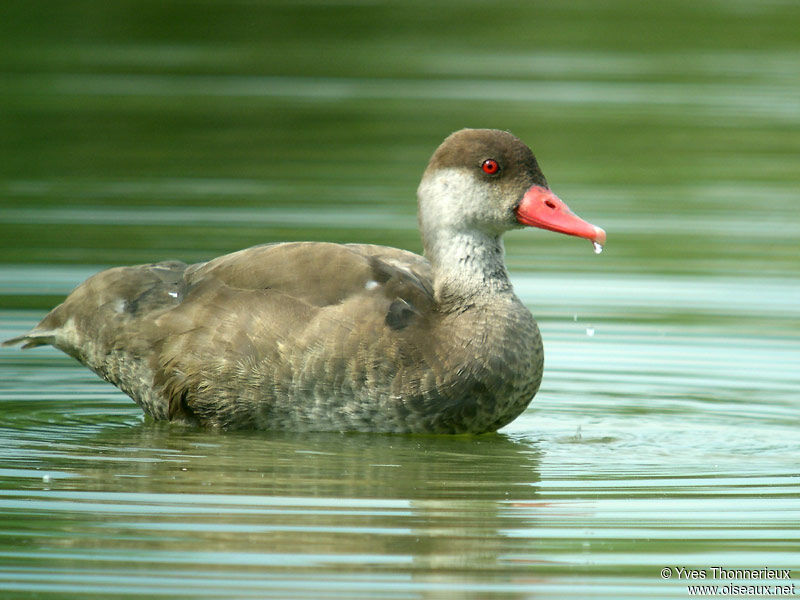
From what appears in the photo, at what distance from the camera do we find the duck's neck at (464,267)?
916 centimetres

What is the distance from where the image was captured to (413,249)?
13.0m

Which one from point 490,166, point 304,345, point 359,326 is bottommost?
point 304,345

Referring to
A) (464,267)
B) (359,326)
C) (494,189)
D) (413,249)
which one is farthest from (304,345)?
(413,249)

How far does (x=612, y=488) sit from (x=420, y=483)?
0.83 m

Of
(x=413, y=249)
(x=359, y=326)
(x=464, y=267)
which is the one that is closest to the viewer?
(x=359, y=326)

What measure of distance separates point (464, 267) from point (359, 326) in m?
0.75

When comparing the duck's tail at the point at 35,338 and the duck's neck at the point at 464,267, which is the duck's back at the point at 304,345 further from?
the duck's tail at the point at 35,338

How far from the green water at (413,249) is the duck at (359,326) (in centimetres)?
22

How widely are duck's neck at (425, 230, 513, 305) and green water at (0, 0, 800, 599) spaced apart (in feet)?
2.42

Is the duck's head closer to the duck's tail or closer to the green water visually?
the green water

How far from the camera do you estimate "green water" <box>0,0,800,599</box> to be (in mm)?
6684

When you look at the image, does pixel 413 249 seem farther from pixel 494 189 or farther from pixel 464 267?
pixel 494 189

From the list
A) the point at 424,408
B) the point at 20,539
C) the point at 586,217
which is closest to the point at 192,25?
the point at 586,217

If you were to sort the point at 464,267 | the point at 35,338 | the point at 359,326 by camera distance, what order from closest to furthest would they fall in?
the point at 359,326, the point at 464,267, the point at 35,338
